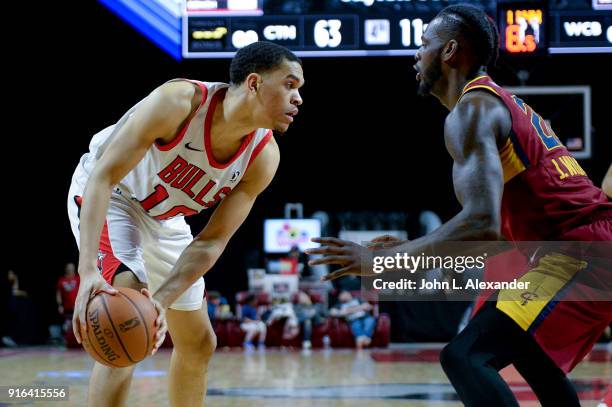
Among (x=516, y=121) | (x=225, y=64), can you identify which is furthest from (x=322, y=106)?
(x=516, y=121)

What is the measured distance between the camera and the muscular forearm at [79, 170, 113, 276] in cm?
286

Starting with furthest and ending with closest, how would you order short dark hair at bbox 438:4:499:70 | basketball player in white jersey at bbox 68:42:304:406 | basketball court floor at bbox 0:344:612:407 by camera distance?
1. basketball court floor at bbox 0:344:612:407
2. basketball player in white jersey at bbox 68:42:304:406
3. short dark hair at bbox 438:4:499:70

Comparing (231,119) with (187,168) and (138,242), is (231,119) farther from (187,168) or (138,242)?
(138,242)

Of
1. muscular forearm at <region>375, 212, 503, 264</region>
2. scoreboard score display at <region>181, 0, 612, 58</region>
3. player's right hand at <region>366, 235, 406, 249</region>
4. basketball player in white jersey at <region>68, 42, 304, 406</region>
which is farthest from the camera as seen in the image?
scoreboard score display at <region>181, 0, 612, 58</region>

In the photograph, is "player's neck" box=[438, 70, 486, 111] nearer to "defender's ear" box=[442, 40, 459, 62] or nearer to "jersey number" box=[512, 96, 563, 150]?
"defender's ear" box=[442, 40, 459, 62]

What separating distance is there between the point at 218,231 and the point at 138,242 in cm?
38

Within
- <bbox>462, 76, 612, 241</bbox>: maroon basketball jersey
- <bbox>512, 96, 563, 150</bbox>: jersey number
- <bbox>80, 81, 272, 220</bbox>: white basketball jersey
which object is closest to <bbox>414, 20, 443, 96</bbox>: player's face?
<bbox>462, 76, 612, 241</bbox>: maroon basketball jersey

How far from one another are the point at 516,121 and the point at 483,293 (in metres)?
0.75

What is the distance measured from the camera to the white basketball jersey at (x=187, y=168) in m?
3.28

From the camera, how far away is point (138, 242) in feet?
11.6

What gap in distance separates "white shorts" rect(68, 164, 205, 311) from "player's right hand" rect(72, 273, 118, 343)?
517 millimetres

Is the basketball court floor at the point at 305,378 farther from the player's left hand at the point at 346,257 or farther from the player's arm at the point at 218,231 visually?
the player's left hand at the point at 346,257

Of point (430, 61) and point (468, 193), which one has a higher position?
point (430, 61)

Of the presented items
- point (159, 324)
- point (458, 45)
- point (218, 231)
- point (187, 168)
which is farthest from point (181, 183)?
point (458, 45)
